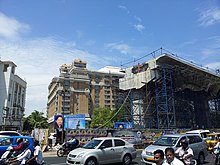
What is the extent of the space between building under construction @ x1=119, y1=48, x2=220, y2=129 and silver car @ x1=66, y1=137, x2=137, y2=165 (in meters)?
22.7

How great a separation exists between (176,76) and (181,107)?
7.01m

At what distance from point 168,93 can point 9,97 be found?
43.4 m

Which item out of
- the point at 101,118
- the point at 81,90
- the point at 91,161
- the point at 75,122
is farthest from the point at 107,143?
the point at 81,90

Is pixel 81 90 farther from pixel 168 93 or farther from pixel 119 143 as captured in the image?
pixel 119 143

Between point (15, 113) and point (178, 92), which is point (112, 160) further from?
point (15, 113)

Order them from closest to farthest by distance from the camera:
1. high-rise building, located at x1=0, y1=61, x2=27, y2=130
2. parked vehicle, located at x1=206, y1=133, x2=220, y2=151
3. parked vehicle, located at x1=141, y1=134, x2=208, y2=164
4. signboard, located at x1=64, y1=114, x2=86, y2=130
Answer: parked vehicle, located at x1=141, y1=134, x2=208, y2=164 < parked vehicle, located at x1=206, y1=133, x2=220, y2=151 < signboard, located at x1=64, y1=114, x2=86, y2=130 < high-rise building, located at x1=0, y1=61, x2=27, y2=130

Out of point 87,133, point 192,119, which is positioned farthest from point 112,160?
point 192,119

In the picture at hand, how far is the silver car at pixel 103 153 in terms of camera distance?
8.97 metres

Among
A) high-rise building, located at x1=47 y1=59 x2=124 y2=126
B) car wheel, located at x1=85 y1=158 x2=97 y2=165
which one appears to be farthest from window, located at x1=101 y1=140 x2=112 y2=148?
high-rise building, located at x1=47 y1=59 x2=124 y2=126

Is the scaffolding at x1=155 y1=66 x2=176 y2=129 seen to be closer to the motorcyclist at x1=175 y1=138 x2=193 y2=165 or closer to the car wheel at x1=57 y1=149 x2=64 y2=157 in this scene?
the car wheel at x1=57 y1=149 x2=64 y2=157

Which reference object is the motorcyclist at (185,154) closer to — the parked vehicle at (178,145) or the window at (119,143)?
the parked vehicle at (178,145)

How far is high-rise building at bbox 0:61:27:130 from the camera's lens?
5481cm

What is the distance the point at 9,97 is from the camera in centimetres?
5800

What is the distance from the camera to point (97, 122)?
61031mm
